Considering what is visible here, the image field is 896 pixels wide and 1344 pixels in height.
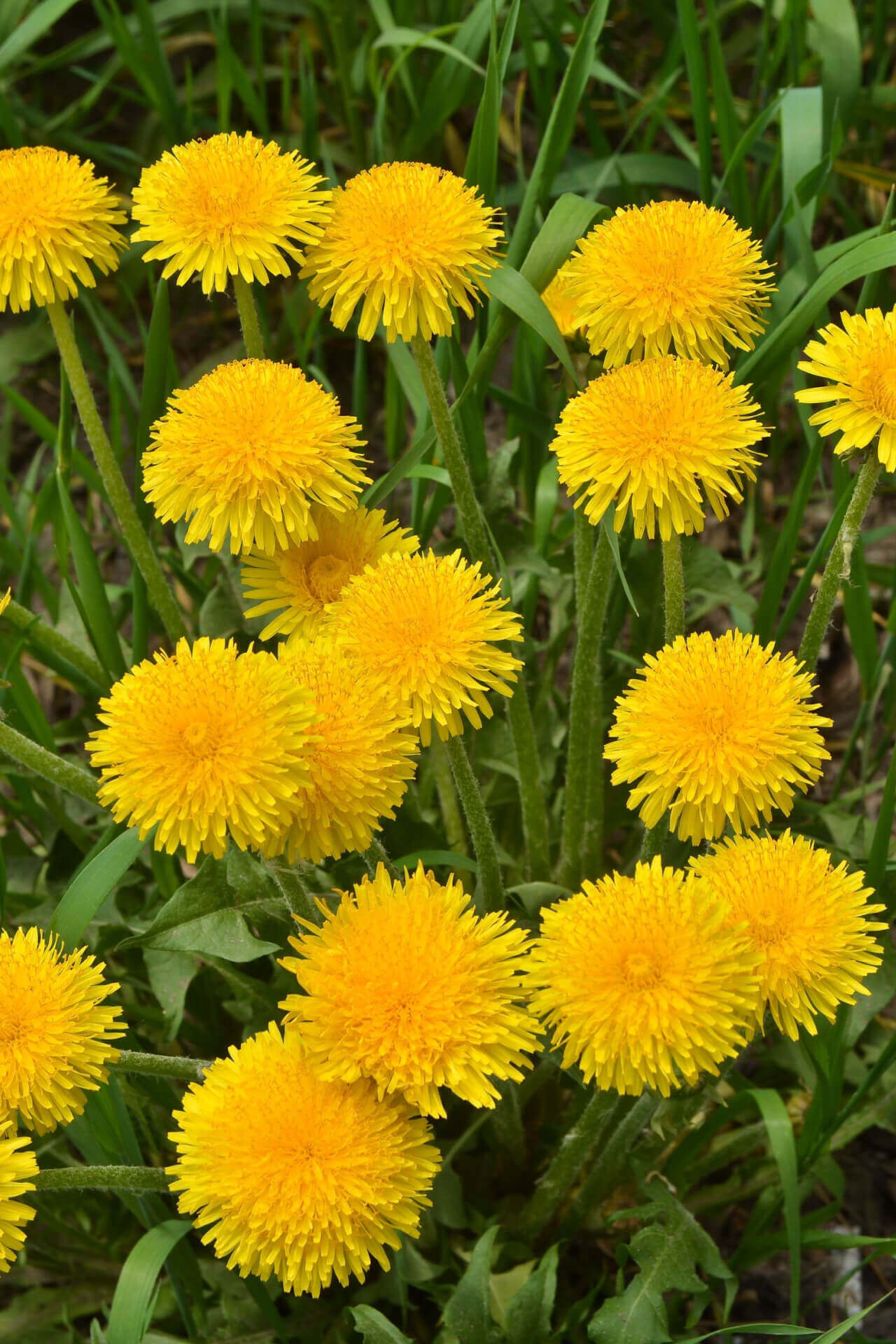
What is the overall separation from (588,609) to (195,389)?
1.58 ft

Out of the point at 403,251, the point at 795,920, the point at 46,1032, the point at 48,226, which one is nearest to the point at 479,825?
the point at 795,920

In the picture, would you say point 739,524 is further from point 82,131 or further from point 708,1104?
point 82,131

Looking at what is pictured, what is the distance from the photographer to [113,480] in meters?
1.58

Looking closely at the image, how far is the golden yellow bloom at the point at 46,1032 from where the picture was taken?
109cm

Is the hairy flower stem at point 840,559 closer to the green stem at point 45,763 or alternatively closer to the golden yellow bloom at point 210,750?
the golden yellow bloom at point 210,750

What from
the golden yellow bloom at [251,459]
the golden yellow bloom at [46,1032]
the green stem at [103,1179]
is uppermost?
the golden yellow bloom at [251,459]

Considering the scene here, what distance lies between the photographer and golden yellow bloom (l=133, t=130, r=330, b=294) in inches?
52.9

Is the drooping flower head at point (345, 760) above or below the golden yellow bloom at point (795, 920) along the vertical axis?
above

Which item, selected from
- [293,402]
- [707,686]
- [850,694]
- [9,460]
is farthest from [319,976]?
[9,460]

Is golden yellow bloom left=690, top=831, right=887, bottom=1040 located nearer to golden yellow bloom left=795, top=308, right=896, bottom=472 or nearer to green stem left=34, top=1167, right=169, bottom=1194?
golden yellow bloom left=795, top=308, right=896, bottom=472

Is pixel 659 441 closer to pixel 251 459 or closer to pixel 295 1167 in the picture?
pixel 251 459

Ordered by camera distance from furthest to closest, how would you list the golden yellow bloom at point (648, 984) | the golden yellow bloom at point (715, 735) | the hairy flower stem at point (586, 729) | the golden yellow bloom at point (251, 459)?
the hairy flower stem at point (586, 729), the golden yellow bloom at point (251, 459), the golden yellow bloom at point (715, 735), the golden yellow bloom at point (648, 984)

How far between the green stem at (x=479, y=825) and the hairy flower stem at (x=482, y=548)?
18cm

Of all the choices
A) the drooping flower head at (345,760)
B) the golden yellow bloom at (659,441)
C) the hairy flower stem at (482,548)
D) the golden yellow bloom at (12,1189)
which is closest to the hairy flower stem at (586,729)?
the hairy flower stem at (482,548)
